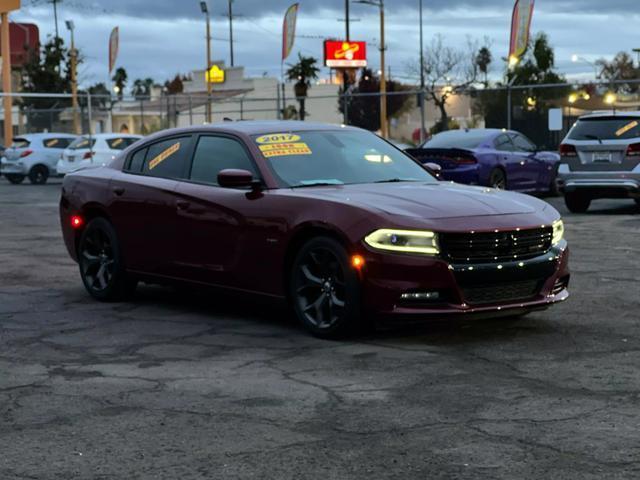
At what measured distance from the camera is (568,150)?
19453mm

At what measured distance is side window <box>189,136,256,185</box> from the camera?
911 cm

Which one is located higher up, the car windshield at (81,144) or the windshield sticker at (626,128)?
the windshield sticker at (626,128)

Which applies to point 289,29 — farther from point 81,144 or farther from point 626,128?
point 626,128

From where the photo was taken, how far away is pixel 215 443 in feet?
17.8

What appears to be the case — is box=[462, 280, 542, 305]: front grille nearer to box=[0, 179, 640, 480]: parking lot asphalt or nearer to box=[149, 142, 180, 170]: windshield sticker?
box=[0, 179, 640, 480]: parking lot asphalt

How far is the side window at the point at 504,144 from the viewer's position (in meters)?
22.2

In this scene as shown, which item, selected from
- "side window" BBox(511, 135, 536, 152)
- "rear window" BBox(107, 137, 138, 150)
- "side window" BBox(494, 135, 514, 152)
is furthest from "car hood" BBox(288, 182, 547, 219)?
"rear window" BBox(107, 137, 138, 150)

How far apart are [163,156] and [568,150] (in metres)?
10.9

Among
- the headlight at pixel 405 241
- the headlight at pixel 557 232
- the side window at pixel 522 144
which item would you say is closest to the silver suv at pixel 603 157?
the side window at pixel 522 144

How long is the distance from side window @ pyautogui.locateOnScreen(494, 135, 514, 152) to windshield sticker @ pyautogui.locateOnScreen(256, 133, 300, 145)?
1343 cm

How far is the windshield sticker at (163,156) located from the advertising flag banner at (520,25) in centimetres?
2748

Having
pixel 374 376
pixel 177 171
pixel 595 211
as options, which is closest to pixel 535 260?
pixel 374 376

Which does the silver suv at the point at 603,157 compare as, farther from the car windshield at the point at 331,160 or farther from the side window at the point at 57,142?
the side window at the point at 57,142

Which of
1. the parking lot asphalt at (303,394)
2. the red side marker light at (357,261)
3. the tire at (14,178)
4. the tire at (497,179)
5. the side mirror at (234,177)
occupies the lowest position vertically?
the tire at (14,178)
